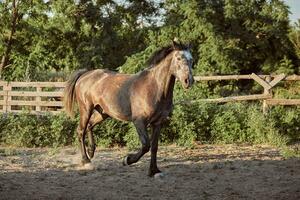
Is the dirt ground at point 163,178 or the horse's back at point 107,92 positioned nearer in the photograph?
the dirt ground at point 163,178

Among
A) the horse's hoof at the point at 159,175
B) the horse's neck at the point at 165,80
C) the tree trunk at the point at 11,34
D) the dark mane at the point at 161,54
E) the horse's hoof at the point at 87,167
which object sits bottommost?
the horse's hoof at the point at 87,167

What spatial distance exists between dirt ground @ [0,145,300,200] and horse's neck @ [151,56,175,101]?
120 centimetres

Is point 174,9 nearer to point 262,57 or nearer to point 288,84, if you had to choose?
point 262,57

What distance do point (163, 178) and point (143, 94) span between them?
1.27m

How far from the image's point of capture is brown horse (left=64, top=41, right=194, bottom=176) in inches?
264

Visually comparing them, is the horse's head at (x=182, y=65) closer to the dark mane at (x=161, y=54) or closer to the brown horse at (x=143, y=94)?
the brown horse at (x=143, y=94)

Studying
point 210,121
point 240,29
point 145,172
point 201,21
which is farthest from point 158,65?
point 240,29

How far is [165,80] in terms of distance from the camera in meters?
6.79

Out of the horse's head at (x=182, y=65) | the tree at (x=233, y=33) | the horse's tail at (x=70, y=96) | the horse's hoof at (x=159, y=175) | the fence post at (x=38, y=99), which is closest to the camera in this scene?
the horse's head at (x=182, y=65)

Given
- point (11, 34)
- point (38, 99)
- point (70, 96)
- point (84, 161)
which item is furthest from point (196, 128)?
point (11, 34)

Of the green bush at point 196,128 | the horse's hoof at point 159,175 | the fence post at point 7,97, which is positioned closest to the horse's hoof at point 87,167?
the horse's hoof at point 159,175

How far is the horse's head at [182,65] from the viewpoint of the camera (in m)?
6.39

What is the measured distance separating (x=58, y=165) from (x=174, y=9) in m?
16.8

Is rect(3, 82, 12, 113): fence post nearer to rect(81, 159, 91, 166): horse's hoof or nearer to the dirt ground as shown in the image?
the dirt ground
